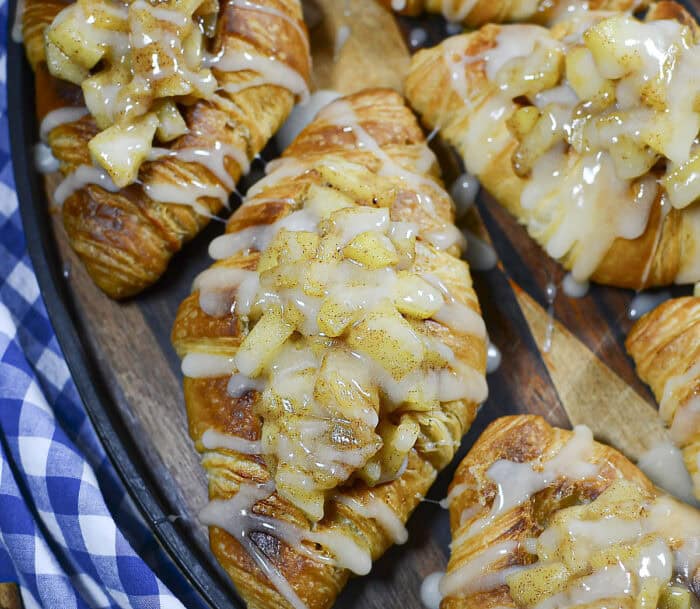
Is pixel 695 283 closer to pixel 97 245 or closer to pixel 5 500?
pixel 97 245

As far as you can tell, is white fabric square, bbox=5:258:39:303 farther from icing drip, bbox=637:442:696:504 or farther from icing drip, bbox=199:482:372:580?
icing drip, bbox=637:442:696:504

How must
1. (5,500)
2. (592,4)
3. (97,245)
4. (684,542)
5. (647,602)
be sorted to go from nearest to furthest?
1. (647,602)
2. (684,542)
3. (5,500)
4. (97,245)
5. (592,4)

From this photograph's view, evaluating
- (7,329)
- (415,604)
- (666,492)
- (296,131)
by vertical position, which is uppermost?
(296,131)

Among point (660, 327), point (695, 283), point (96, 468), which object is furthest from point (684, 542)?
point (96, 468)

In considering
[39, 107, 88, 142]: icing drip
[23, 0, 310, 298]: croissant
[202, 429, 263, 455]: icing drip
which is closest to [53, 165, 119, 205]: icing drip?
[23, 0, 310, 298]: croissant

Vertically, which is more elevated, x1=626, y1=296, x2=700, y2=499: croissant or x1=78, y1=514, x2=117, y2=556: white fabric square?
x1=626, y1=296, x2=700, y2=499: croissant

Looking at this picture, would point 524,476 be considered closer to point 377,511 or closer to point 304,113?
point 377,511
